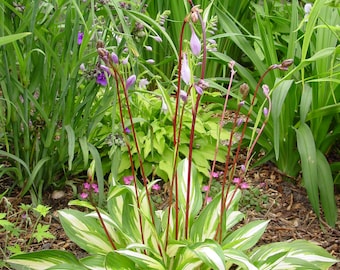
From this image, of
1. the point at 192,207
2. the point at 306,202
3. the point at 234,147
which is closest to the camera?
the point at 192,207

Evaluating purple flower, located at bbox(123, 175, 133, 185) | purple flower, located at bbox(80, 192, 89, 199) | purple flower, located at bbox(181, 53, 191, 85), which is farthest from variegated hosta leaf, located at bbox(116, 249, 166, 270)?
purple flower, located at bbox(123, 175, 133, 185)

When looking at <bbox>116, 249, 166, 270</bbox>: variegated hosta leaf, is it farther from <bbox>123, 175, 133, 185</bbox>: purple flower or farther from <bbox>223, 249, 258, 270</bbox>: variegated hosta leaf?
<bbox>123, 175, 133, 185</bbox>: purple flower

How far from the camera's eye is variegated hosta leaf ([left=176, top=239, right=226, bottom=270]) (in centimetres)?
141

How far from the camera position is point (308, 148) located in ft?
7.40

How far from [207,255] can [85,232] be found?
48cm

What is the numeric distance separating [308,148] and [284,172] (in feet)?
0.92

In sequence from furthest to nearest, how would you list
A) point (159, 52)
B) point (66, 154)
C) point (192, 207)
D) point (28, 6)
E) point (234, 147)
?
point (159, 52)
point (234, 147)
point (66, 154)
point (28, 6)
point (192, 207)

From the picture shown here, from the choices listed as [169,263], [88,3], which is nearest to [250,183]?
[169,263]

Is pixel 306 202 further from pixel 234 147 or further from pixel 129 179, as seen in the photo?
pixel 129 179

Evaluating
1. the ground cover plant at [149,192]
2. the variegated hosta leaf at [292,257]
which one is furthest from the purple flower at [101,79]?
the variegated hosta leaf at [292,257]

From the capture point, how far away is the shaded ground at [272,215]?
2109mm

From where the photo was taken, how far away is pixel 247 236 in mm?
1733

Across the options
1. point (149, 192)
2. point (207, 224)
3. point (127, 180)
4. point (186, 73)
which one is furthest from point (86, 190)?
point (186, 73)

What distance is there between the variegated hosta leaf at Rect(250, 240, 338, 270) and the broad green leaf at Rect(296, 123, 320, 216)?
Answer: 0.44 m
